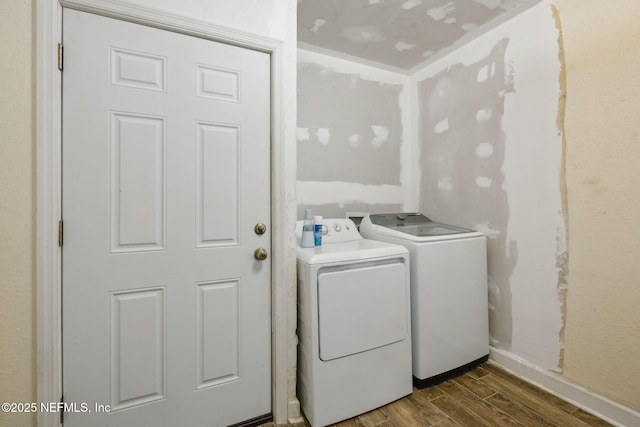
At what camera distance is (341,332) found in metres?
1.46

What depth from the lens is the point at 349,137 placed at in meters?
2.44

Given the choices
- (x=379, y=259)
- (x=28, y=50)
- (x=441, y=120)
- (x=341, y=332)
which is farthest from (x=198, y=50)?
(x=441, y=120)

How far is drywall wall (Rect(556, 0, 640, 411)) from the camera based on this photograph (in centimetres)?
138

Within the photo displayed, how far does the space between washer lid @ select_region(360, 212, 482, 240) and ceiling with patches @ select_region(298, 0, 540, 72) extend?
1393 mm

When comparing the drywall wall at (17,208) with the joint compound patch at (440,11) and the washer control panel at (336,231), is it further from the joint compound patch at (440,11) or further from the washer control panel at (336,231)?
the joint compound patch at (440,11)

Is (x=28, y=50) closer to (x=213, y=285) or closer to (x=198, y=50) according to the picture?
(x=198, y=50)

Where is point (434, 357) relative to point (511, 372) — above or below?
above

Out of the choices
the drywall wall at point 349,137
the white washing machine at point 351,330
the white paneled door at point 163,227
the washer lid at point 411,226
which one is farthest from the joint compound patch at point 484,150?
the white paneled door at point 163,227

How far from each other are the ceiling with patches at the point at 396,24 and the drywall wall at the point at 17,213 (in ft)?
4.71

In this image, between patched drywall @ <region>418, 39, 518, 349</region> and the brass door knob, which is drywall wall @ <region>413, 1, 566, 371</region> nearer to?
patched drywall @ <region>418, 39, 518, 349</region>

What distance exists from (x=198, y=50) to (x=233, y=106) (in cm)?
29

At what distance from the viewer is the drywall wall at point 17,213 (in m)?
1.02

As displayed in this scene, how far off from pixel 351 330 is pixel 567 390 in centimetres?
133

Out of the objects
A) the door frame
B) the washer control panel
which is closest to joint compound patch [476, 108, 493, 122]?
the washer control panel
